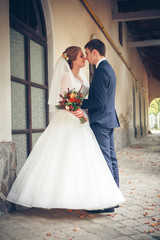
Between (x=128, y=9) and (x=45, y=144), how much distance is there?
426 inches

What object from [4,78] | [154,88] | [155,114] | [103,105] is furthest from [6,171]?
[155,114]

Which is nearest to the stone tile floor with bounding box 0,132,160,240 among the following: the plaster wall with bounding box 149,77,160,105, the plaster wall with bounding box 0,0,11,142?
the plaster wall with bounding box 0,0,11,142

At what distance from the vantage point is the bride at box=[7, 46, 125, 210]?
259 centimetres

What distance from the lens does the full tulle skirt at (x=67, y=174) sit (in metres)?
2.58

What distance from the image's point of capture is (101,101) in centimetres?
280

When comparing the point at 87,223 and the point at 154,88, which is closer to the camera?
the point at 87,223

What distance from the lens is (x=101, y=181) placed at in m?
2.68

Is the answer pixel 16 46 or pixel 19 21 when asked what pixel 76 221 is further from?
pixel 19 21

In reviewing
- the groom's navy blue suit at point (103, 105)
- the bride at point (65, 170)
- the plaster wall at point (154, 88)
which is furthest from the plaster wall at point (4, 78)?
the plaster wall at point (154, 88)

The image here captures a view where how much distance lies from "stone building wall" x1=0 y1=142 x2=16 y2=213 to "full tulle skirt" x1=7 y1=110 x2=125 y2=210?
0.26ft

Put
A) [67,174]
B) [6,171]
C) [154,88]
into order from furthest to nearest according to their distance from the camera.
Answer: [154,88], [6,171], [67,174]

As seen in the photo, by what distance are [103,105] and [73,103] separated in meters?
0.31

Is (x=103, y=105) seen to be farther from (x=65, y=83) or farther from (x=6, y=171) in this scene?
(x=6, y=171)

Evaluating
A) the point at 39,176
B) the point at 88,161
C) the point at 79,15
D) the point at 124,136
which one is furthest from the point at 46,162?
the point at 124,136
